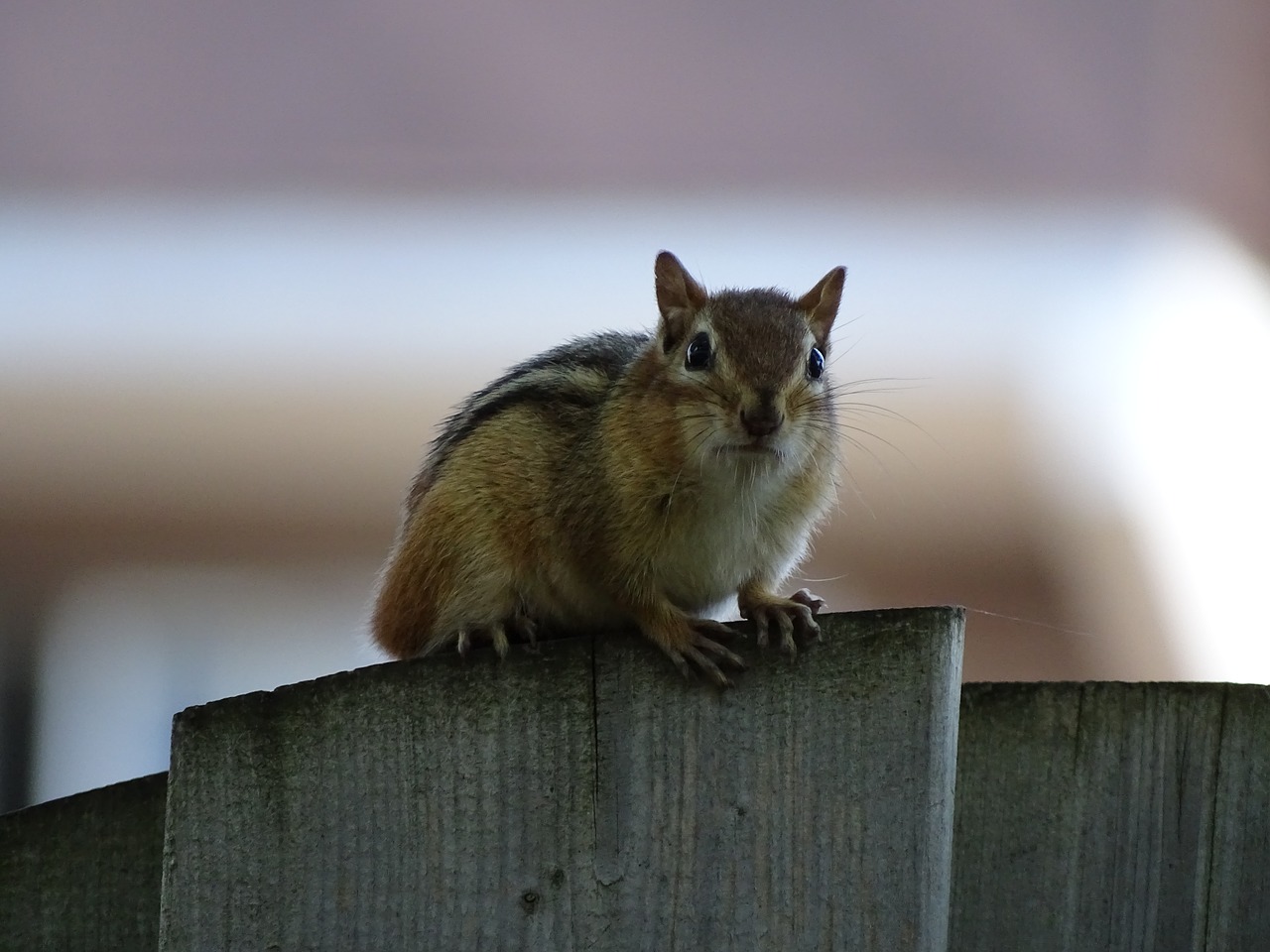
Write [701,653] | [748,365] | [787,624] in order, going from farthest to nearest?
[748,365] → [787,624] → [701,653]

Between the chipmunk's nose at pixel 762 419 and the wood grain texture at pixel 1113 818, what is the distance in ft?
2.64

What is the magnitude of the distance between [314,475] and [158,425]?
545 mm

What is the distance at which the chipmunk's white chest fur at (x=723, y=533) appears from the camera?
10.2 ft

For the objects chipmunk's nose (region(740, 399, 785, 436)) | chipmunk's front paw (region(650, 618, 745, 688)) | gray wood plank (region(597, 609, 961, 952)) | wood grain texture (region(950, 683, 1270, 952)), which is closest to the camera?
gray wood plank (region(597, 609, 961, 952))

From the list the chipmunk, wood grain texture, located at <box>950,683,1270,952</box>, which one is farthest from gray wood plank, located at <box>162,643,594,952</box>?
the chipmunk

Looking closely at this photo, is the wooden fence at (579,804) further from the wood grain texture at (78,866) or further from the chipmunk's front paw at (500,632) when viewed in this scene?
the chipmunk's front paw at (500,632)

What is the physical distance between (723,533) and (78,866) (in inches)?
59.3

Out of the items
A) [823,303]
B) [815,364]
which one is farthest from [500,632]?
[823,303]

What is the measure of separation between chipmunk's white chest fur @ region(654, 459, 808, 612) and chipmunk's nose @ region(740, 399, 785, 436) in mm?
123

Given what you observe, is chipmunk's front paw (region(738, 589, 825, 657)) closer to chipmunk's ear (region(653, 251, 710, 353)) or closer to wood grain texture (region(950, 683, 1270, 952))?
wood grain texture (region(950, 683, 1270, 952))

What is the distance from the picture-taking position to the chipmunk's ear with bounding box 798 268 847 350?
3.42m

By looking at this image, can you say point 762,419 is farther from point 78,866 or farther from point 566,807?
point 78,866

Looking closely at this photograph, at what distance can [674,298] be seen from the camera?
3.43 m

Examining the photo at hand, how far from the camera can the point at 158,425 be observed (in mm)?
4930
